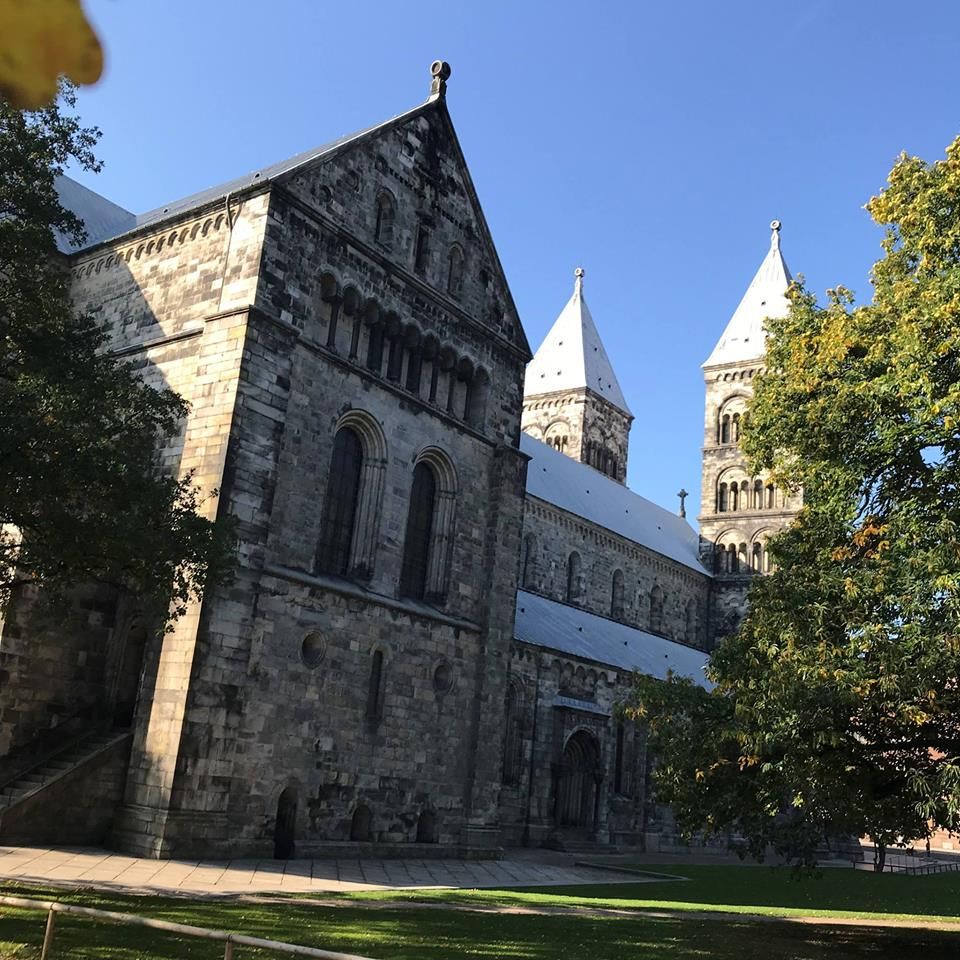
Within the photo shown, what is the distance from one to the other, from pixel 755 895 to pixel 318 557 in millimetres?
13536

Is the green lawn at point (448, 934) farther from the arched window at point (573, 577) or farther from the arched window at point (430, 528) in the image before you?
the arched window at point (573, 577)

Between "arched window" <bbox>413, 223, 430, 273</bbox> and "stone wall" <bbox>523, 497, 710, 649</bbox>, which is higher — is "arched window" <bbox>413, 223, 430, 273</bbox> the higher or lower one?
the higher one

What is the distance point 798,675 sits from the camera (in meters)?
13.5

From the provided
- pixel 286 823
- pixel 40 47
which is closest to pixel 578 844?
pixel 286 823

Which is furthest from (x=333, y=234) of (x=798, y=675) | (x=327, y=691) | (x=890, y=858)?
(x=890, y=858)

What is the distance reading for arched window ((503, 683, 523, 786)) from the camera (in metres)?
32.1

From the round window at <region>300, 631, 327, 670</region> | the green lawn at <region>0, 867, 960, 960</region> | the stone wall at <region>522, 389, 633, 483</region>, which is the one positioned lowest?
the green lawn at <region>0, 867, 960, 960</region>

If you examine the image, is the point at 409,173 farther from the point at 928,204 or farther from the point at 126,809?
the point at 126,809

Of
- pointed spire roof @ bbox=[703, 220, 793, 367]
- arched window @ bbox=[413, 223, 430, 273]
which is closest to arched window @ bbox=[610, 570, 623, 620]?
pointed spire roof @ bbox=[703, 220, 793, 367]

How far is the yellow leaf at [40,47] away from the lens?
104 inches

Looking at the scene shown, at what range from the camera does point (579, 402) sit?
210 feet

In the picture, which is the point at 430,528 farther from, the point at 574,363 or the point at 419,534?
the point at 574,363

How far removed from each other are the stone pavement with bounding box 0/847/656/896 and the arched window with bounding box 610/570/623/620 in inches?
987

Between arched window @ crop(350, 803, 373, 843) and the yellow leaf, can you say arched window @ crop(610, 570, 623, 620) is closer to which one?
arched window @ crop(350, 803, 373, 843)
